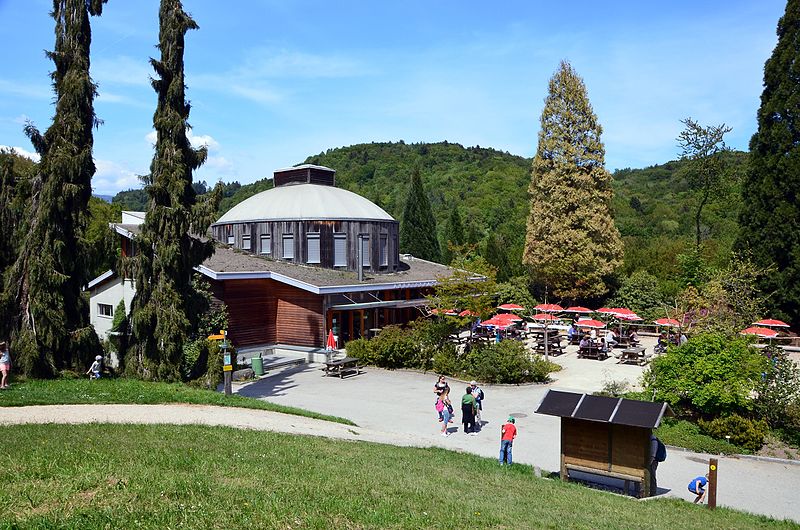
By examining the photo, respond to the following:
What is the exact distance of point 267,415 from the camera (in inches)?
614

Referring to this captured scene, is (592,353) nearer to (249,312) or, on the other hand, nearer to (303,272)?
(303,272)

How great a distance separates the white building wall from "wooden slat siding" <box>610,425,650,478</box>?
85.4 feet

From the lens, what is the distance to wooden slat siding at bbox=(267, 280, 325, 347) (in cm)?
2936

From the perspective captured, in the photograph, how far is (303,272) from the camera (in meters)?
31.0

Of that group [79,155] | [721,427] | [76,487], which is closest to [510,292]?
[721,427]

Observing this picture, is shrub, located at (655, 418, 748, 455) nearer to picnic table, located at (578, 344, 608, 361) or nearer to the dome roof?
picnic table, located at (578, 344, 608, 361)

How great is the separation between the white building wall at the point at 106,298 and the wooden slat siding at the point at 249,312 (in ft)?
19.1

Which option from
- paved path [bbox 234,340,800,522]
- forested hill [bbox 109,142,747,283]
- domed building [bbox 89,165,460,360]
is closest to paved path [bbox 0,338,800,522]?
paved path [bbox 234,340,800,522]

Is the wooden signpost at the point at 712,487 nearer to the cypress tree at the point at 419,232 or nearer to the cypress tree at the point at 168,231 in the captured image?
the cypress tree at the point at 168,231

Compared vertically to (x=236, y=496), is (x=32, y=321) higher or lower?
higher

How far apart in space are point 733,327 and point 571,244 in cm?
1929

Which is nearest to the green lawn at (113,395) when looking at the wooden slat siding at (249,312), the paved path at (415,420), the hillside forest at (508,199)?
the paved path at (415,420)

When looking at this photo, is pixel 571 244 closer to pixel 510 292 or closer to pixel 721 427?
pixel 510 292

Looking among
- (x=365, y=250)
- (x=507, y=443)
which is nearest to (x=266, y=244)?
(x=365, y=250)
